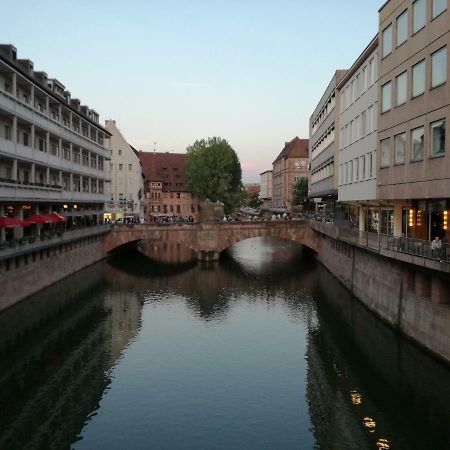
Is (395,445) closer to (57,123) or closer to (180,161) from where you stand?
(57,123)

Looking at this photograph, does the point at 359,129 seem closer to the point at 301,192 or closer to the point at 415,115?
the point at 415,115

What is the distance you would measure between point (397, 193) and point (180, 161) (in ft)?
366

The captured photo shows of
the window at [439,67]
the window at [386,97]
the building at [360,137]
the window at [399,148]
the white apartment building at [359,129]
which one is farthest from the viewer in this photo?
the building at [360,137]

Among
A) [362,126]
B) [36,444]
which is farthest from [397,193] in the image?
[36,444]

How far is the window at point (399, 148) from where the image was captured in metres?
37.4

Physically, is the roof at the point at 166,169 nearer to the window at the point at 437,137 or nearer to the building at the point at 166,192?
the building at the point at 166,192

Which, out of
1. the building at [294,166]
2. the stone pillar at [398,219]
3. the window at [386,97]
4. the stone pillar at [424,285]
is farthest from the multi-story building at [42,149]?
the building at [294,166]

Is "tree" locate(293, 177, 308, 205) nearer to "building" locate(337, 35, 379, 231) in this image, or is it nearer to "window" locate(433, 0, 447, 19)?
"building" locate(337, 35, 379, 231)

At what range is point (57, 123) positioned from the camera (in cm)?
6056

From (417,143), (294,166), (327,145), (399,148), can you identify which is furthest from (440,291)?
(294,166)

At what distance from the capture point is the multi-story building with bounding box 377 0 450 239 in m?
31.2

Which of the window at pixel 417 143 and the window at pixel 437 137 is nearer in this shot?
the window at pixel 437 137

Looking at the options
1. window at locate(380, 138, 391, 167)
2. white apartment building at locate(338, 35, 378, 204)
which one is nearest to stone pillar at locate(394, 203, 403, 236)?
white apartment building at locate(338, 35, 378, 204)

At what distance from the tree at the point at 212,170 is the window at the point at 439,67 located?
86.1m
